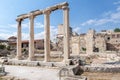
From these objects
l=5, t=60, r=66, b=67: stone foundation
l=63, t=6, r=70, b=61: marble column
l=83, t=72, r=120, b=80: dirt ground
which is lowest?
l=83, t=72, r=120, b=80: dirt ground

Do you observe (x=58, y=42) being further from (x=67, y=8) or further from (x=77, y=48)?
(x=67, y=8)

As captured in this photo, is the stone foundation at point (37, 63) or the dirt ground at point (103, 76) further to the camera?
the stone foundation at point (37, 63)

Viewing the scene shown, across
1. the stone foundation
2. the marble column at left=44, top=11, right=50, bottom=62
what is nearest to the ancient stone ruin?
the marble column at left=44, top=11, right=50, bottom=62

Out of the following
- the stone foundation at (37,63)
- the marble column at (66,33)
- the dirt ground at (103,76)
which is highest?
the marble column at (66,33)

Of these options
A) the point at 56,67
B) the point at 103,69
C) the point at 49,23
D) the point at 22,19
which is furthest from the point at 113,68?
the point at 22,19

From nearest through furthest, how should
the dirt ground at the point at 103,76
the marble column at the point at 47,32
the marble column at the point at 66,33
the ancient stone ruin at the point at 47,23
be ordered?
the dirt ground at the point at 103,76 < the marble column at the point at 66,33 < the ancient stone ruin at the point at 47,23 < the marble column at the point at 47,32

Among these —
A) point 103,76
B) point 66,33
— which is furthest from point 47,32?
point 103,76

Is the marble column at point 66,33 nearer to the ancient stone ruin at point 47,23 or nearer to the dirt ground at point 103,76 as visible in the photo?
the ancient stone ruin at point 47,23

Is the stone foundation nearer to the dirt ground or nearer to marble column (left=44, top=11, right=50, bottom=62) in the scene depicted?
marble column (left=44, top=11, right=50, bottom=62)

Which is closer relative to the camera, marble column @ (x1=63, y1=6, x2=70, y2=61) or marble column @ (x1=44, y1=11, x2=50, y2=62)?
marble column @ (x1=63, y1=6, x2=70, y2=61)

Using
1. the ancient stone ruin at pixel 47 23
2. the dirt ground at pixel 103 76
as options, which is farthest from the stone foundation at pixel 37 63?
the dirt ground at pixel 103 76

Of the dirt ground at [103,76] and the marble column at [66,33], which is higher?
the marble column at [66,33]

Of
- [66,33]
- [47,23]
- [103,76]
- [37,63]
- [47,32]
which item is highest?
[47,23]

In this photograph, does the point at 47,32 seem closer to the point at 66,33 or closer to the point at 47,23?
the point at 47,23
